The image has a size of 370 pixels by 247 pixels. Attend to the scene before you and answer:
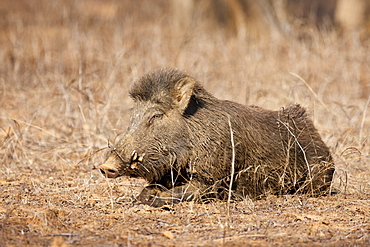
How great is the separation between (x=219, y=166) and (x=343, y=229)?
4.06ft

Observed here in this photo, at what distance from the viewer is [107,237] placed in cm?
382

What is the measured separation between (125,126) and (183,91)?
8.76ft

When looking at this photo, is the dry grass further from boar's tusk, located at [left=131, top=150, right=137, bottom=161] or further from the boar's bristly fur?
boar's tusk, located at [left=131, top=150, right=137, bottom=161]

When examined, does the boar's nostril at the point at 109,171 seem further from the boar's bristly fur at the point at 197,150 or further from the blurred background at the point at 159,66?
the blurred background at the point at 159,66

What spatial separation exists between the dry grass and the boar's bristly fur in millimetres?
233

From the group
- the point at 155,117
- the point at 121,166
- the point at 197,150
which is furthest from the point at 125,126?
the point at 121,166

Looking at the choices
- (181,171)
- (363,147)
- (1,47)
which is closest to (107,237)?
(181,171)

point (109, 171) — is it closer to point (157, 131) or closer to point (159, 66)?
point (157, 131)

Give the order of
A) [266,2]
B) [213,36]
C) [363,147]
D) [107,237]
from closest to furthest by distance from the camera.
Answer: [107,237]
[363,147]
[213,36]
[266,2]

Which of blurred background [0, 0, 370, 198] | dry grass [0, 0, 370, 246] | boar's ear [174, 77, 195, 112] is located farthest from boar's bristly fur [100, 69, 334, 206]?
blurred background [0, 0, 370, 198]

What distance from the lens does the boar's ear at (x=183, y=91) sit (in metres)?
4.96

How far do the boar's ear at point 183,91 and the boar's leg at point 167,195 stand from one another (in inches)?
27.4

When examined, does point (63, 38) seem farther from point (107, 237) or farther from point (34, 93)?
point (107, 237)

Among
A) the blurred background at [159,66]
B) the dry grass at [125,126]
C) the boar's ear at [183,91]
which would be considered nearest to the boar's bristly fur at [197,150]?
the boar's ear at [183,91]
